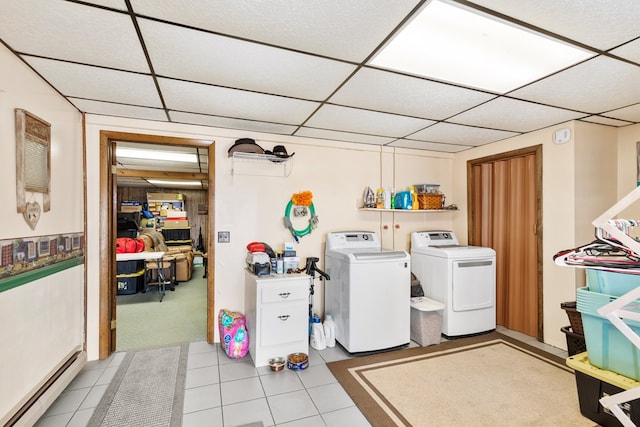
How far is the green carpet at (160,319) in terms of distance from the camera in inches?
131

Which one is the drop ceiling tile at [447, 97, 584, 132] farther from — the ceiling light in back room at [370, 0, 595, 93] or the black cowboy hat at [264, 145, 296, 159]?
the black cowboy hat at [264, 145, 296, 159]

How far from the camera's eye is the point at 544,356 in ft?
9.41

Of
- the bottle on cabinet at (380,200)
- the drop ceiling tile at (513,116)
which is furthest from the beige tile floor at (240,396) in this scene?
the drop ceiling tile at (513,116)

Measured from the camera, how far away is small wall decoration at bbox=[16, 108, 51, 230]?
183cm

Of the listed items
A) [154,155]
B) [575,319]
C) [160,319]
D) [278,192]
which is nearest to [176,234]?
[154,155]

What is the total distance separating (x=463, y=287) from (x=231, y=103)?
9.88 ft

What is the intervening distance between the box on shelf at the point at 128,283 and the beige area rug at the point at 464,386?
3960 mm

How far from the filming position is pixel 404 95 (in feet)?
7.57

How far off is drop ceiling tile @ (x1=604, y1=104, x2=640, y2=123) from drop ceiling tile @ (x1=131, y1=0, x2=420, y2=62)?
2484mm

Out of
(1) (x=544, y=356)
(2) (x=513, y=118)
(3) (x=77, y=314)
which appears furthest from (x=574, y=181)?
(3) (x=77, y=314)

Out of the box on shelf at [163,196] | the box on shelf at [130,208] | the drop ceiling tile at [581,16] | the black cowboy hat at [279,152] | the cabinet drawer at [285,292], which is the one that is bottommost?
the cabinet drawer at [285,292]

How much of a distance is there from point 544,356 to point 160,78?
4.01 meters

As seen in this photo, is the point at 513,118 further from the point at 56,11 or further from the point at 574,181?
the point at 56,11

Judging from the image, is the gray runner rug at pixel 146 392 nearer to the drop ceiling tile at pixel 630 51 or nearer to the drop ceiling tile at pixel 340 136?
the drop ceiling tile at pixel 340 136
